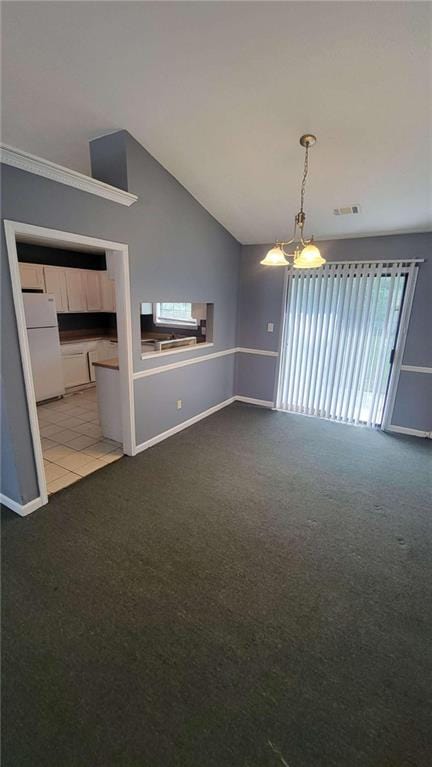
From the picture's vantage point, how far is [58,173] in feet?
7.45

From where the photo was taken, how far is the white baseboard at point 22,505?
2477 millimetres

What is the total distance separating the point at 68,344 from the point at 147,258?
8.98 feet

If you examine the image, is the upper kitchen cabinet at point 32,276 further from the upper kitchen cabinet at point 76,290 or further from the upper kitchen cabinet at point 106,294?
the upper kitchen cabinet at point 106,294

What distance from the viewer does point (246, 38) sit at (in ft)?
6.13

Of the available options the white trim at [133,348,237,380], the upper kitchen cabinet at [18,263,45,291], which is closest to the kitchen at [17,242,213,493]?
the upper kitchen cabinet at [18,263,45,291]

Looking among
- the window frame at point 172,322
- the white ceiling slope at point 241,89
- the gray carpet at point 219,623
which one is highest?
the white ceiling slope at point 241,89

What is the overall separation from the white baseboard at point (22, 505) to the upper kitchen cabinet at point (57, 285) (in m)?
3.44

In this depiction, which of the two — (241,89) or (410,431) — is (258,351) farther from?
(241,89)

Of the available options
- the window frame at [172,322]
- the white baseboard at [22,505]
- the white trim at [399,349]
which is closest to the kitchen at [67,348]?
the white baseboard at [22,505]

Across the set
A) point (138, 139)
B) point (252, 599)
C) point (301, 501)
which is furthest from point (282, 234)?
point (252, 599)

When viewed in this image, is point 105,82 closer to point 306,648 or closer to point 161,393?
point 161,393

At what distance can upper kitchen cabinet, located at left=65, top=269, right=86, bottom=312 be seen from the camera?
17.5ft

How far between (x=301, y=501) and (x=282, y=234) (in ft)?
10.9

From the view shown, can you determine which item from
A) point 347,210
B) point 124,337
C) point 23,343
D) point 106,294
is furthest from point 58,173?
point 106,294
